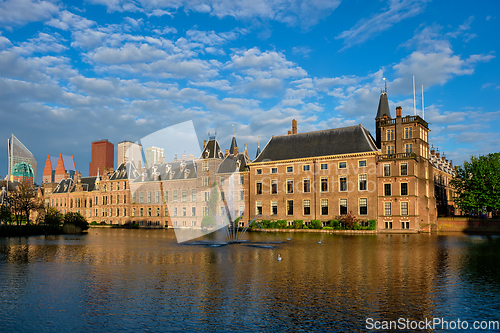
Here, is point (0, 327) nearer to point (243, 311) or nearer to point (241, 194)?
point (243, 311)

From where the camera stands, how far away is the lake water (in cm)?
1380

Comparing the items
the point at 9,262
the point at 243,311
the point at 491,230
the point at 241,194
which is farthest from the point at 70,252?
the point at 491,230

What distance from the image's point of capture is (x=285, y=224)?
72.5m

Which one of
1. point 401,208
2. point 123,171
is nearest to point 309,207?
point 401,208

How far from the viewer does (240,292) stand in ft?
58.8

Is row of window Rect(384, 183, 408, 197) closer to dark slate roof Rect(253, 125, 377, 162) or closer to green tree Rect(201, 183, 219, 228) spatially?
dark slate roof Rect(253, 125, 377, 162)

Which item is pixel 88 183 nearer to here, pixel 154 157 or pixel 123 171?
pixel 123 171

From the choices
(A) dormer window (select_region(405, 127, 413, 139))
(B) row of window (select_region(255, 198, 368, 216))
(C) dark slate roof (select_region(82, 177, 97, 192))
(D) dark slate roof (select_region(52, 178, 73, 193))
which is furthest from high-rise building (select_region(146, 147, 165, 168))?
(A) dormer window (select_region(405, 127, 413, 139))

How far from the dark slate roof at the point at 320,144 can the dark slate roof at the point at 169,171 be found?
23.3m

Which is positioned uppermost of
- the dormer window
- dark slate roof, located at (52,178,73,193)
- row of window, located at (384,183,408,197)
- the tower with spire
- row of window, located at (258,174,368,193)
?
the tower with spire

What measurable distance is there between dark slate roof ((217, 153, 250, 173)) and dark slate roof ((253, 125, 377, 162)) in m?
5.63

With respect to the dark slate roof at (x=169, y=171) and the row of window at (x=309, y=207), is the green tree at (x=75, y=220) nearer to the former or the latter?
the dark slate roof at (x=169, y=171)

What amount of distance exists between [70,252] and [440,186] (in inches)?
3464

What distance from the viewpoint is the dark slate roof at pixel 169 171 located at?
95.4 meters
